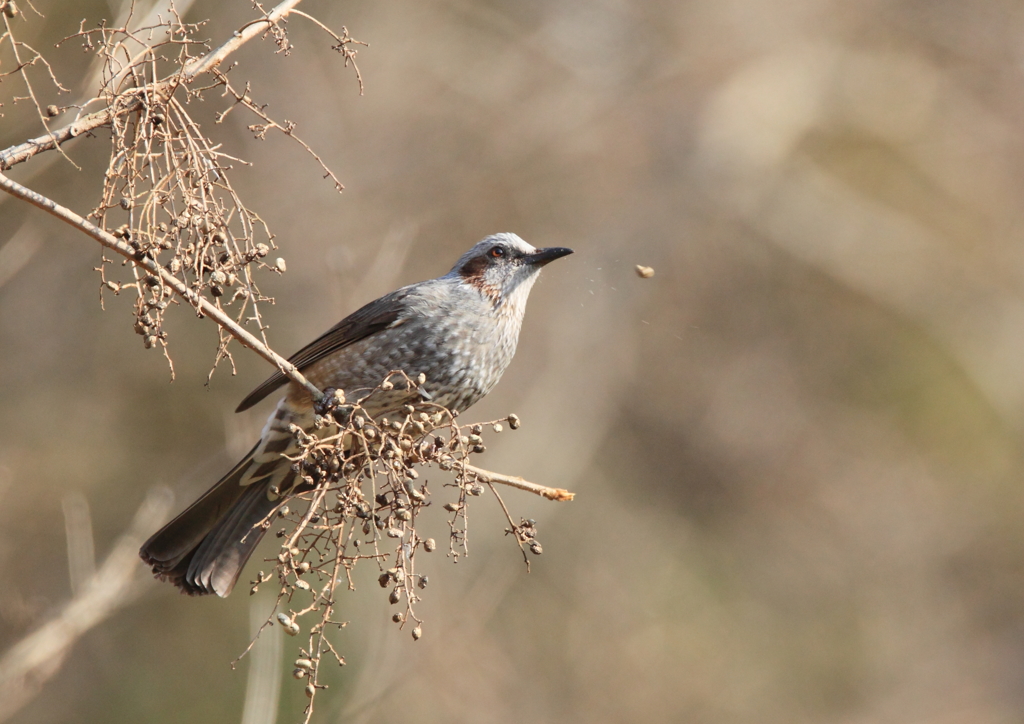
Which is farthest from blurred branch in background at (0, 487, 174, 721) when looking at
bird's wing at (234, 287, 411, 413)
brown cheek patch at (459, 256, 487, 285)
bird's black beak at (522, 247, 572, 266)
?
bird's black beak at (522, 247, 572, 266)

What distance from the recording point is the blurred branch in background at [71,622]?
5.12 meters

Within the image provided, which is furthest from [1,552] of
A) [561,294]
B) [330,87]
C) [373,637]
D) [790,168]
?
[790,168]

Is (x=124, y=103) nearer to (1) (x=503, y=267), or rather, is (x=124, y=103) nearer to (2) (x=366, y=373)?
(2) (x=366, y=373)

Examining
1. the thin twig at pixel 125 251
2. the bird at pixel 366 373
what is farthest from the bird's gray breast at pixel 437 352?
the thin twig at pixel 125 251

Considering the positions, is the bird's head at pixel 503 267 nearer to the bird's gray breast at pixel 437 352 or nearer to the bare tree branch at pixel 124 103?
the bird's gray breast at pixel 437 352

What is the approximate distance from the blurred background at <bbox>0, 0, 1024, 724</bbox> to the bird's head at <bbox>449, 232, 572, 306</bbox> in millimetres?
4261

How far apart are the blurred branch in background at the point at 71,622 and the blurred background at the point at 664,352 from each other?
3303 millimetres

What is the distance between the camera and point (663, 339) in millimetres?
12266

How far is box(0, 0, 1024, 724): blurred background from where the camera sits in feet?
30.1

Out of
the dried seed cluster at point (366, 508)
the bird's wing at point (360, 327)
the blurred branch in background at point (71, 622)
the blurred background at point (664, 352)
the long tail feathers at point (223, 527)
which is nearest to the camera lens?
the dried seed cluster at point (366, 508)

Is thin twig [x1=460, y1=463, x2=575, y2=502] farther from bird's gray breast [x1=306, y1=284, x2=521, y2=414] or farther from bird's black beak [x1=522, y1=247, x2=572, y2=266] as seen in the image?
bird's black beak [x1=522, y1=247, x2=572, y2=266]

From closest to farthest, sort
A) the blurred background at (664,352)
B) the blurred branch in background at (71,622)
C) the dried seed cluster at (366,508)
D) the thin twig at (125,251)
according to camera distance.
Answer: the thin twig at (125,251) → the dried seed cluster at (366,508) → the blurred branch in background at (71,622) → the blurred background at (664,352)

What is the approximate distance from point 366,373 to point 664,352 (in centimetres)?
834

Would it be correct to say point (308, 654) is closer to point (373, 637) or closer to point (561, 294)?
point (373, 637)
